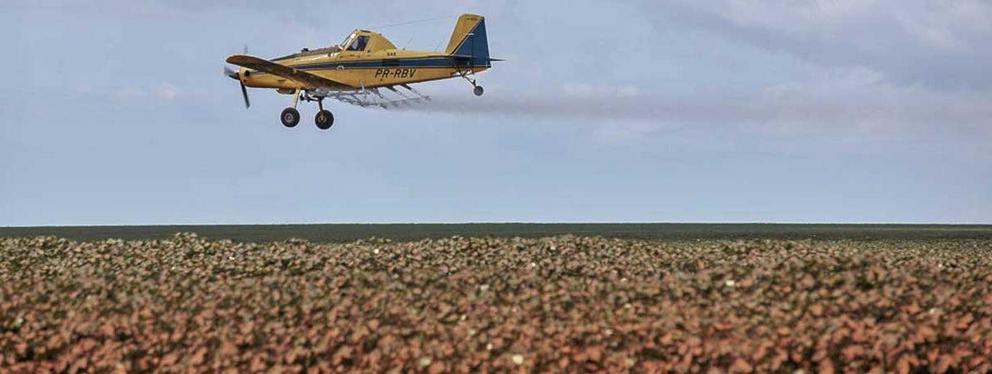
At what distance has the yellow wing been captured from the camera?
39078 mm

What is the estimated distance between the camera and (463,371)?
42.3ft

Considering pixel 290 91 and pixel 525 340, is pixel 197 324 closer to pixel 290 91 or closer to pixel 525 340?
pixel 525 340

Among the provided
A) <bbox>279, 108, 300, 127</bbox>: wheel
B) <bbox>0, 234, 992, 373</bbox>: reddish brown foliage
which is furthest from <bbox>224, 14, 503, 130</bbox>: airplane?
<bbox>0, 234, 992, 373</bbox>: reddish brown foliage

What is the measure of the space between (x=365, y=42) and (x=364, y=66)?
892 mm

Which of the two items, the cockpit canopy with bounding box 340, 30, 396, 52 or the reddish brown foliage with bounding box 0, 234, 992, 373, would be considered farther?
the cockpit canopy with bounding box 340, 30, 396, 52

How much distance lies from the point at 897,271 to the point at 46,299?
37.7ft

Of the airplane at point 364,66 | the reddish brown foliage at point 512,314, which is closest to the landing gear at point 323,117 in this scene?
the airplane at point 364,66

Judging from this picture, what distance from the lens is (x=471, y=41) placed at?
38.9m

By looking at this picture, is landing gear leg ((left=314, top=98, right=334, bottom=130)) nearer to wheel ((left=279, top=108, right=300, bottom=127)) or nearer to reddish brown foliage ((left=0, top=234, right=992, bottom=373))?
wheel ((left=279, top=108, right=300, bottom=127))

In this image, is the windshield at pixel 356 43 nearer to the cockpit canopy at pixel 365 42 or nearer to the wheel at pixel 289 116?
the cockpit canopy at pixel 365 42

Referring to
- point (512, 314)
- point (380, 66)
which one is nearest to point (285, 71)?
point (380, 66)

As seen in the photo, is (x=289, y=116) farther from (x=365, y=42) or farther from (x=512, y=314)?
(x=512, y=314)

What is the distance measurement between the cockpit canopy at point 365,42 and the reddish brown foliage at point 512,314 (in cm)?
2008

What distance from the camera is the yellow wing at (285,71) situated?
39.1 meters
